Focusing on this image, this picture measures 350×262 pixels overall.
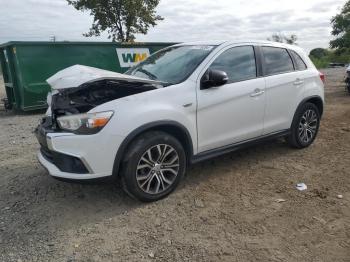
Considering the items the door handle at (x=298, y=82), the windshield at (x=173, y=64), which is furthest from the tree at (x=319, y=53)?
the windshield at (x=173, y=64)

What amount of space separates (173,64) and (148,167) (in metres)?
1.47

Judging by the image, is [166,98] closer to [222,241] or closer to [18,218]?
[222,241]

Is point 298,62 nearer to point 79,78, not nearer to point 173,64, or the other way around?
point 173,64

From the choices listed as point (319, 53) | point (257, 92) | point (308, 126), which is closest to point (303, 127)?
point (308, 126)

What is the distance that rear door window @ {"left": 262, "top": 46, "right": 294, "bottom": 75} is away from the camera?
5.27m

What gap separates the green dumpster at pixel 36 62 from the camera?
9.97m

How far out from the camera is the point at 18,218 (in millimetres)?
3975

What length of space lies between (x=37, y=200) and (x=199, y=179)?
1948 mm

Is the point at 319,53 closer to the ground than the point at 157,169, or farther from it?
closer to the ground

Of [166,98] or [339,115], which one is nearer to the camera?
[166,98]

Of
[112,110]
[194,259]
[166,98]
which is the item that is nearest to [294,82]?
[166,98]

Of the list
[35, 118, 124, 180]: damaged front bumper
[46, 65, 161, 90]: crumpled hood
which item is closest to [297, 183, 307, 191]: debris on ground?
[46, 65, 161, 90]: crumpled hood

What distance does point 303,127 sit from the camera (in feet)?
19.4

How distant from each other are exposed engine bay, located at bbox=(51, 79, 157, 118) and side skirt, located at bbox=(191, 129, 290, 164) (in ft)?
3.22
